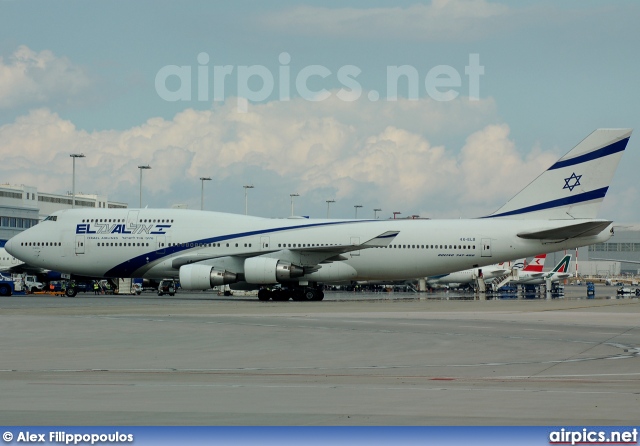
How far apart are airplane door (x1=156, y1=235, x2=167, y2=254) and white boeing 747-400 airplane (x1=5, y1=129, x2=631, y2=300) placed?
0.06 m

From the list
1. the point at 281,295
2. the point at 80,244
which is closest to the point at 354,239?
the point at 281,295

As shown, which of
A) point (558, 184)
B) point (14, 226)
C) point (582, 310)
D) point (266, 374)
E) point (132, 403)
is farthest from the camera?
point (14, 226)

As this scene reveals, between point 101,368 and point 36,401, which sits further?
point 101,368

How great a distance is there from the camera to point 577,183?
184 ft

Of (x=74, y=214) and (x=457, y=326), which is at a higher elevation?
(x=74, y=214)

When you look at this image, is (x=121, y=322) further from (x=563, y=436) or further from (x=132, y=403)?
(x=563, y=436)

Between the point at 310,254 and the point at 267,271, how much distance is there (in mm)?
3252

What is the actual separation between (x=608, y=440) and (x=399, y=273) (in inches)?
1876

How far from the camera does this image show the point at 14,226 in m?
133

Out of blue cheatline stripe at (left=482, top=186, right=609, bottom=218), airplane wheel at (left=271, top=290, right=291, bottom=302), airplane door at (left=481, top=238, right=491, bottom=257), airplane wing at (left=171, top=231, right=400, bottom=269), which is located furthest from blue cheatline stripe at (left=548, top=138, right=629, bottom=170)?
airplane wheel at (left=271, top=290, right=291, bottom=302)

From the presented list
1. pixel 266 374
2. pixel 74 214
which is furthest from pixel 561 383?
pixel 74 214

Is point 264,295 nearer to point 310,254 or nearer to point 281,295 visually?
point 281,295

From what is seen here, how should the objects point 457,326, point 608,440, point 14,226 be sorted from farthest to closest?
point 14,226 < point 457,326 < point 608,440

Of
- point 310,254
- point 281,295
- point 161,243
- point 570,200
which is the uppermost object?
point 570,200
